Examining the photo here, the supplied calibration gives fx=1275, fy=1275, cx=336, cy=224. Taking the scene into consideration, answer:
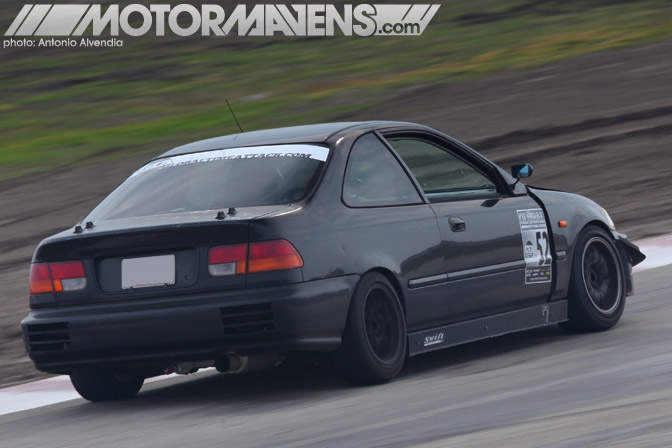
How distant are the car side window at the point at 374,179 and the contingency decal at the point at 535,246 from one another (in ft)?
2.70

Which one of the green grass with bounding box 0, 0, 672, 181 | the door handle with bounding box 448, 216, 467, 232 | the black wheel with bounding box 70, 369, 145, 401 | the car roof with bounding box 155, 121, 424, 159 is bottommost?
the black wheel with bounding box 70, 369, 145, 401

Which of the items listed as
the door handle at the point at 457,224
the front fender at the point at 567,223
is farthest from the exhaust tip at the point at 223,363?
the front fender at the point at 567,223

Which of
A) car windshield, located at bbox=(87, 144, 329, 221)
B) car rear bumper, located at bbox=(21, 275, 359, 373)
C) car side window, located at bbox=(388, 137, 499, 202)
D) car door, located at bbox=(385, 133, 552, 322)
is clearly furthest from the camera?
car side window, located at bbox=(388, 137, 499, 202)

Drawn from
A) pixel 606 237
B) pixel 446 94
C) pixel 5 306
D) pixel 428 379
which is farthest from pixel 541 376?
pixel 446 94

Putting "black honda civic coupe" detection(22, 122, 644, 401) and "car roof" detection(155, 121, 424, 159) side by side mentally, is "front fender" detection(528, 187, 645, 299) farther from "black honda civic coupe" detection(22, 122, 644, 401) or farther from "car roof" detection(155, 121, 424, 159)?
"car roof" detection(155, 121, 424, 159)

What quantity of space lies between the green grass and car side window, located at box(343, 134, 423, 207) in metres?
13.7

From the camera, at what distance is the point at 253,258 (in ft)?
19.2

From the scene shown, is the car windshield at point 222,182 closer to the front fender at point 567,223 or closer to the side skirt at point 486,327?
the side skirt at point 486,327

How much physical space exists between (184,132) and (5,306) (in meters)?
11.0

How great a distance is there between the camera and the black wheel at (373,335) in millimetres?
6035

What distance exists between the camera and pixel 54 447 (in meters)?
5.49

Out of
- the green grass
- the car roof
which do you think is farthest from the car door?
the green grass

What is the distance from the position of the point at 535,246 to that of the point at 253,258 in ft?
6.81

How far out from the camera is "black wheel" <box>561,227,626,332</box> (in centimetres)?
750
